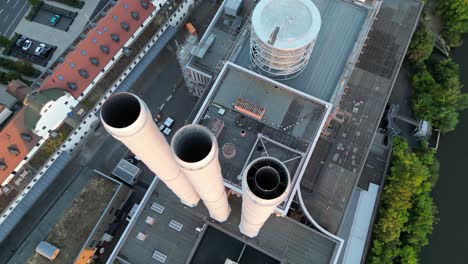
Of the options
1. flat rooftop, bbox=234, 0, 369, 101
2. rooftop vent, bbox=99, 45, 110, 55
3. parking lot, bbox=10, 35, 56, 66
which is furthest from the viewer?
parking lot, bbox=10, 35, 56, 66

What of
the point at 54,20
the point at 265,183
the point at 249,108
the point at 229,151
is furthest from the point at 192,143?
the point at 54,20

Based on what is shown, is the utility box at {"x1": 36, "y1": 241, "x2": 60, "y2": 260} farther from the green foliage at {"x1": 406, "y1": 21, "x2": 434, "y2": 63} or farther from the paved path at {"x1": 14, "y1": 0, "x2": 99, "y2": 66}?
the green foliage at {"x1": 406, "y1": 21, "x2": 434, "y2": 63}

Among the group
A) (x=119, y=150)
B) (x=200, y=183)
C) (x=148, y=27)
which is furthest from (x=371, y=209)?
(x=148, y=27)

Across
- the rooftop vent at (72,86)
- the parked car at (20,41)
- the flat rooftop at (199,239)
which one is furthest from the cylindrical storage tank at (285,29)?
the parked car at (20,41)

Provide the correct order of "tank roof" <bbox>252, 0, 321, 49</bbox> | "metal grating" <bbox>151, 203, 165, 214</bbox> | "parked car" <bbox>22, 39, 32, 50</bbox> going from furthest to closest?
"parked car" <bbox>22, 39, 32, 50</bbox>, "metal grating" <bbox>151, 203, 165, 214</bbox>, "tank roof" <bbox>252, 0, 321, 49</bbox>

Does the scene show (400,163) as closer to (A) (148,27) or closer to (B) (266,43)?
(B) (266,43)

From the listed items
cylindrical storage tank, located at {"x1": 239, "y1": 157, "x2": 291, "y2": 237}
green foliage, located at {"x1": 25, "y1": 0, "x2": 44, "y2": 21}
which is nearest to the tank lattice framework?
cylindrical storage tank, located at {"x1": 239, "y1": 157, "x2": 291, "y2": 237}

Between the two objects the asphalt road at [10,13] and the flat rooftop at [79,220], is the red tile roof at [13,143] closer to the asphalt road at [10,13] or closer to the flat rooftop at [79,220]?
the flat rooftop at [79,220]
